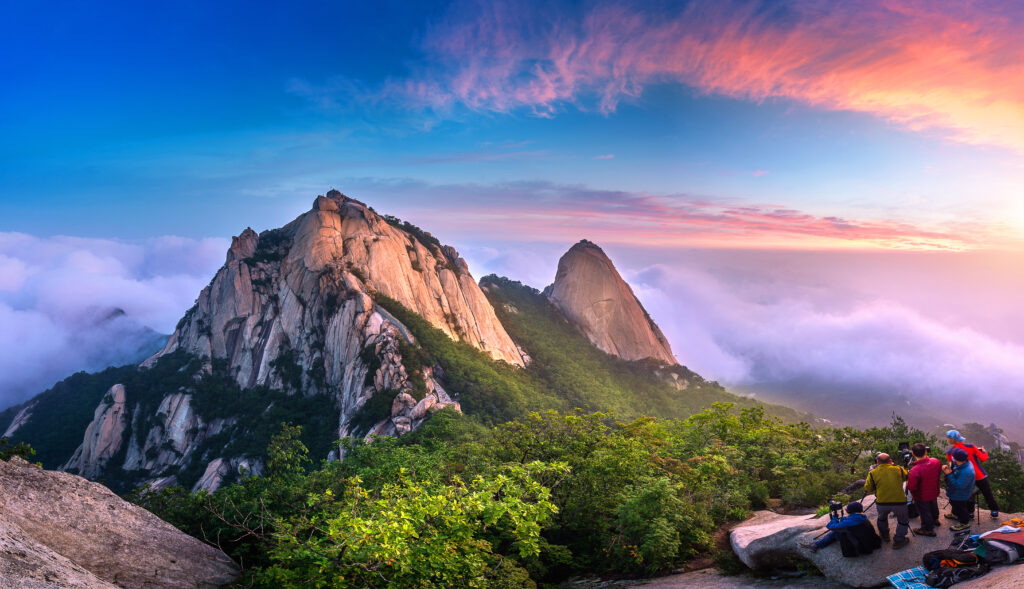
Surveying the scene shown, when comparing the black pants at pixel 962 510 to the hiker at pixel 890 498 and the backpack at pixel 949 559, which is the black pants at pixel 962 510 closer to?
the hiker at pixel 890 498

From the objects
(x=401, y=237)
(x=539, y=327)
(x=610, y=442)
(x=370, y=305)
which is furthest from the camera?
(x=539, y=327)

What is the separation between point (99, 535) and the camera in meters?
10.8

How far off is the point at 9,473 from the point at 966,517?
2094 cm

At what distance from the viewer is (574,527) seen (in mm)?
14984

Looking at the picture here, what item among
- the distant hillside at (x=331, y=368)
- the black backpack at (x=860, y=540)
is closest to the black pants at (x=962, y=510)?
the black backpack at (x=860, y=540)

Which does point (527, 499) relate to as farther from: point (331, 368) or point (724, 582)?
point (331, 368)

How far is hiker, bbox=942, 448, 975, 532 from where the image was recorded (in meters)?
9.66

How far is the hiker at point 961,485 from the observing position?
966 cm

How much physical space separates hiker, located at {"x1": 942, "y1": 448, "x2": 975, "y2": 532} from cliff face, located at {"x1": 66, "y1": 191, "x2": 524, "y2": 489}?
154ft

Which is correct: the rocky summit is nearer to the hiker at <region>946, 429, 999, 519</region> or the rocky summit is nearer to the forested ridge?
the forested ridge

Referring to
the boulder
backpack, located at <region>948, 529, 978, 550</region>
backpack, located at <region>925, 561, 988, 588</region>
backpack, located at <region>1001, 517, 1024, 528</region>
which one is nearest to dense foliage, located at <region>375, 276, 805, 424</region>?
the boulder

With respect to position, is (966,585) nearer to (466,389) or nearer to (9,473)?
(9,473)

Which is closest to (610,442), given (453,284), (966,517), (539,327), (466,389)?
(966,517)

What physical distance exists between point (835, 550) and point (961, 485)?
9.53 feet
